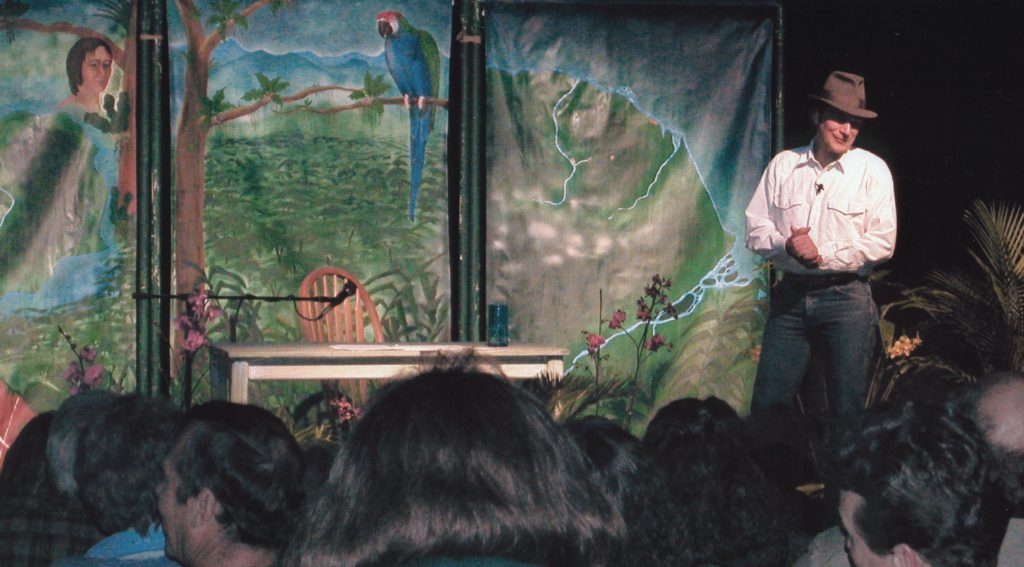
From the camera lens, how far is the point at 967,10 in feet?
23.7

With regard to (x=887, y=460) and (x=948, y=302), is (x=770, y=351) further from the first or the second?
→ (x=887, y=460)

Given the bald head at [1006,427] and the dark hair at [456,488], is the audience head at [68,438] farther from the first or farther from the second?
the bald head at [1006,427]

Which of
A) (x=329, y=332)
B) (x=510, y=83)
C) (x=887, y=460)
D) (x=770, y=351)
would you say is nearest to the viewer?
(x=887, y=460)

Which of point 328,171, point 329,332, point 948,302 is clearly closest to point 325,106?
point 328,171

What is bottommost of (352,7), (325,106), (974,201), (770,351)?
(770,351)

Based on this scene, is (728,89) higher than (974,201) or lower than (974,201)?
higher

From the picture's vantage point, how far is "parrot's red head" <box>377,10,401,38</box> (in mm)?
7098

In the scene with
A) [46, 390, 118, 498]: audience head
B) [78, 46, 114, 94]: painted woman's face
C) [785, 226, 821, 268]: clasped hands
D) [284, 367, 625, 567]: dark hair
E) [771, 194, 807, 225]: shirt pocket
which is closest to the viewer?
[284, 367, 625, 567]: dark hair

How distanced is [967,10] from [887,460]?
583cm

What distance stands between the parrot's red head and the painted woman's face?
1.50 m

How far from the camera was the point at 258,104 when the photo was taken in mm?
6965

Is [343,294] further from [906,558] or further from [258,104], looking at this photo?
[906,558]

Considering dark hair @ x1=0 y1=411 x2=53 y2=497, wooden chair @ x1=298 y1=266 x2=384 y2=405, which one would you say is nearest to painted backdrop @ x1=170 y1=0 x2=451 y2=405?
wooden chair @ x1=298 y1=266 x2=384 y2=405

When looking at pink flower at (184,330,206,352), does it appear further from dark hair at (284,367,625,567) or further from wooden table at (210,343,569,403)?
dark hair at (284,367,625,567)
